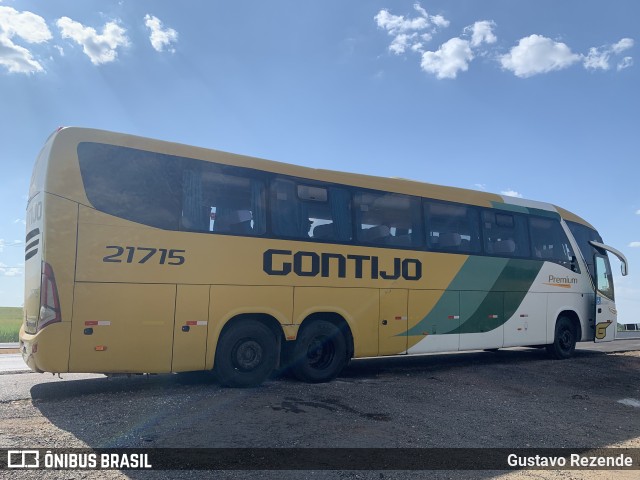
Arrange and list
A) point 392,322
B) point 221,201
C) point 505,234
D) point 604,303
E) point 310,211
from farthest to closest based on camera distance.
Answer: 1. point 604,303
2. point 505,234
3. point 392,322
4. point 310,211
5. point 221,201

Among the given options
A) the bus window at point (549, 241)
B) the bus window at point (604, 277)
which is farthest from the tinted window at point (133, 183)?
the bus window at point (604, 277)

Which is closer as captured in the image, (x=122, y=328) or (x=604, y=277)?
(x=122, y=328)

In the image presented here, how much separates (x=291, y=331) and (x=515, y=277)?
21.1 ft

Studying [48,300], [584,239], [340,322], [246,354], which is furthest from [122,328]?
[584,239]

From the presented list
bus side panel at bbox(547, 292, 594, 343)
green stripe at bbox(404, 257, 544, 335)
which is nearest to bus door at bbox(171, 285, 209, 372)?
green stripe at bbox(404, 257, 544, 335)

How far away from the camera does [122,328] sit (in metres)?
7.52

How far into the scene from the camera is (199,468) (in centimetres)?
486

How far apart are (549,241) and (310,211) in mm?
7589

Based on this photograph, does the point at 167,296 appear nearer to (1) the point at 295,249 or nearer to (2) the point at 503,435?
→ (1) the point at 295,249

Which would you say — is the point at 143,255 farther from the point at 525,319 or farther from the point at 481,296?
the point at 525,319

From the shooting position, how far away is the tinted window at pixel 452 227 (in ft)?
36.7

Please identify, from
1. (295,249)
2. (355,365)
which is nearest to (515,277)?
(355,365)

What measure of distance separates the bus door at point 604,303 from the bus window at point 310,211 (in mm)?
9207

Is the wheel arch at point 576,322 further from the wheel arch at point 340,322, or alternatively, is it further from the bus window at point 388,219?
the wheel arch at point 340,322
